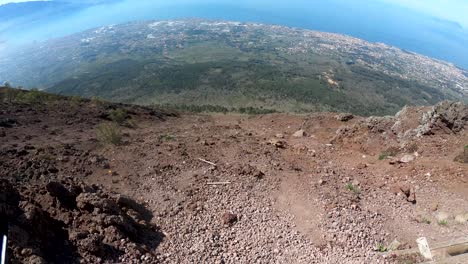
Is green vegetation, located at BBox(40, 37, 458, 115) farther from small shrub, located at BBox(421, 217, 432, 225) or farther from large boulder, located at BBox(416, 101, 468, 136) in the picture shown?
small shrub, located at BBox(421, 217, 432, 225)

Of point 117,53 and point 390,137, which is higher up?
point 390,137

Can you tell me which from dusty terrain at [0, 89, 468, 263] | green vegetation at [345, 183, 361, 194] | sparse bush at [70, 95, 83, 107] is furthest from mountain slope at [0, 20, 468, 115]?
green vegetation at [345, 183, 361, 194]

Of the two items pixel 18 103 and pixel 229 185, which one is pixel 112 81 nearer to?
pixel 18 103

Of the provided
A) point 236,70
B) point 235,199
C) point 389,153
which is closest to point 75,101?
point 235,199

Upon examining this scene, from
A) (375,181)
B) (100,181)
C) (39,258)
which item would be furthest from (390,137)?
(39,258)

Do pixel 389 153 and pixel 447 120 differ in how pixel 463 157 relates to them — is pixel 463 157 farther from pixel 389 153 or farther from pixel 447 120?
pixel 447 120

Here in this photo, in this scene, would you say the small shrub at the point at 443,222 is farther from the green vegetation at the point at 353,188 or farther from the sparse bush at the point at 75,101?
the sparse bush at the point at 75,101

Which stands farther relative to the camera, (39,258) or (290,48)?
(290,48)
